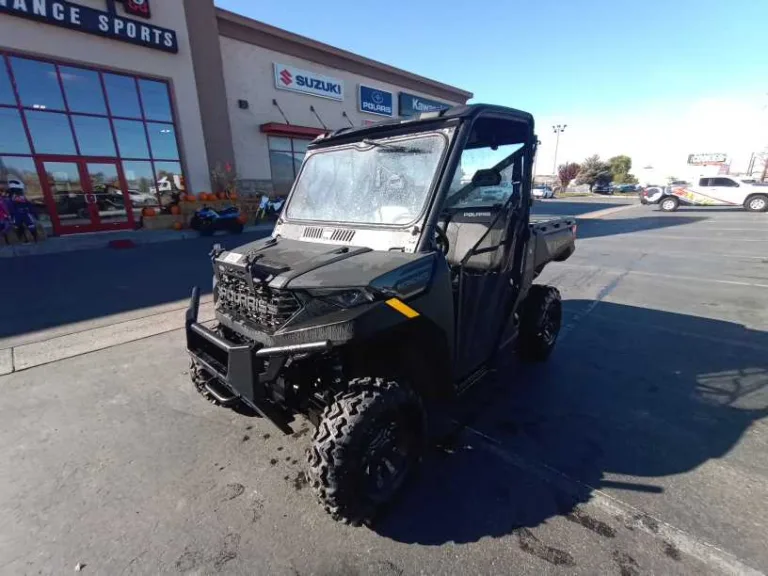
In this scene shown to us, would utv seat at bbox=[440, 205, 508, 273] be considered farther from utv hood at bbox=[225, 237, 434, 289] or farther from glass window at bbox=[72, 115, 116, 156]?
glass window at bbox=[72, 115, 116, 156]

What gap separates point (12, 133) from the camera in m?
11.7

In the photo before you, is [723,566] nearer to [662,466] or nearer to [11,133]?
[662,466]

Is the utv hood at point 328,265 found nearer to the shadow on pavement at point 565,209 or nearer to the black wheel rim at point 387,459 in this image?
the black wheel rim at point 387,459

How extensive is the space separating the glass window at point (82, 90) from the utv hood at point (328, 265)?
601 inches

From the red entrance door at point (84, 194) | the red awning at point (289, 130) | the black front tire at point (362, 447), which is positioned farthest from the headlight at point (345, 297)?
the red awning at point (289, 130)

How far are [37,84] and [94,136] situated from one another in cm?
194

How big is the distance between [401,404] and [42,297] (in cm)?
731

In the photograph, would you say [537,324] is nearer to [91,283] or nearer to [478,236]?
[478,236]

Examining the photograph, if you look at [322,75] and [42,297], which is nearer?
[42,297]

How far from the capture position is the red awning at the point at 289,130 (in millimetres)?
17578

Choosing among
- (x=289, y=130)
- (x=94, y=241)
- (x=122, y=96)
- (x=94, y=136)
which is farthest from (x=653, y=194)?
(x=94, y=136)

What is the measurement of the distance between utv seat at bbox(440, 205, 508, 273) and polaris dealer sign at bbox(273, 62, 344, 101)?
18517 millimetres

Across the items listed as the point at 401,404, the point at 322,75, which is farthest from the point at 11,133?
the point at 401,404

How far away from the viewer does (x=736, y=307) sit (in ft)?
18.1
